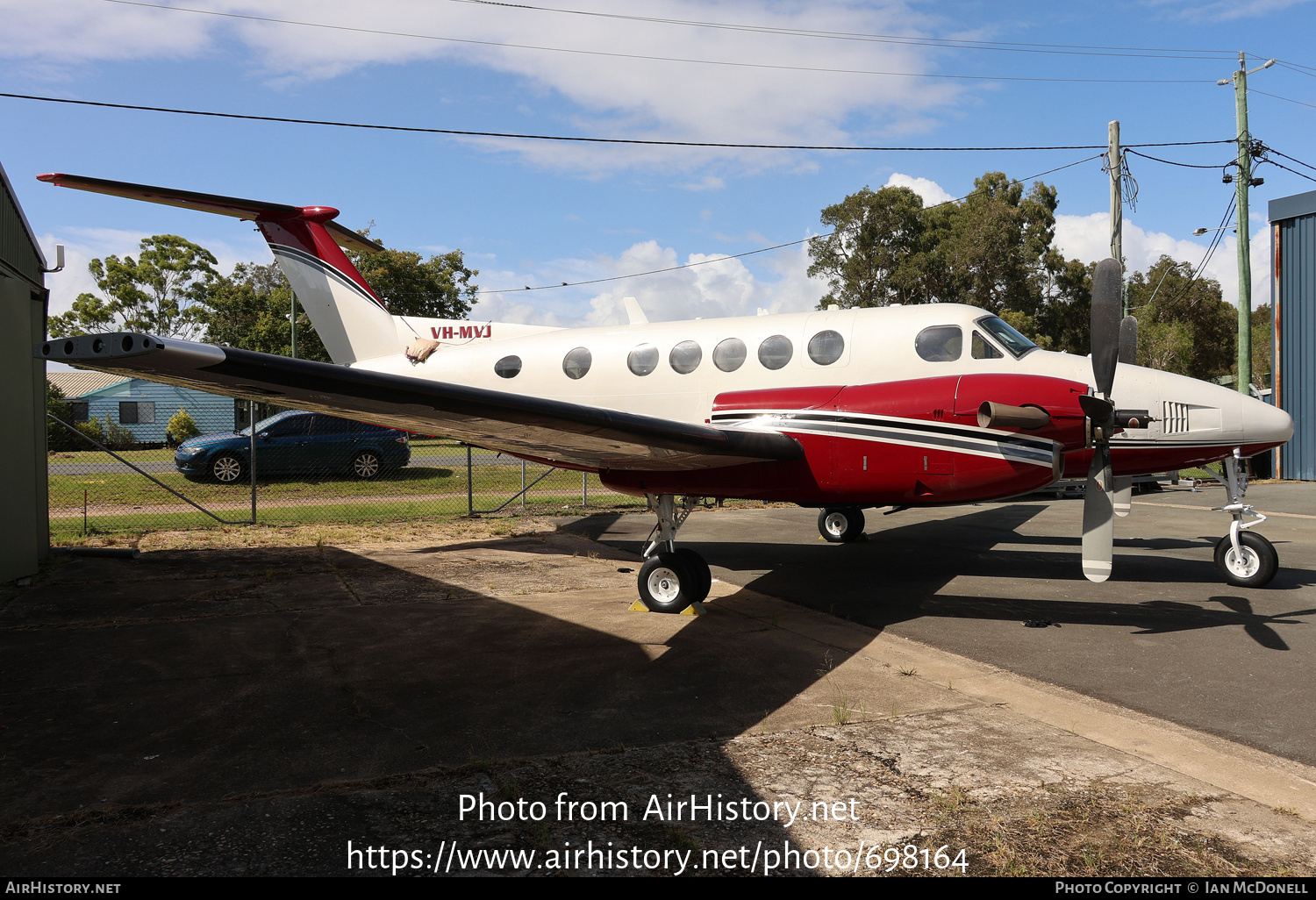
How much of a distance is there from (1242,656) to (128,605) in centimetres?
1056

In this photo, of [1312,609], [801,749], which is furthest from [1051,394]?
[801,749]

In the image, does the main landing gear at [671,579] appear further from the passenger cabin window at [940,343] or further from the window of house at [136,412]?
the window of house at [136,412]

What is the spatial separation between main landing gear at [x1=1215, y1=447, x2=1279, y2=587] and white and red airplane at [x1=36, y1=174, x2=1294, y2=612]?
0.02 metres

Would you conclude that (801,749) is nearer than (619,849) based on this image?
No

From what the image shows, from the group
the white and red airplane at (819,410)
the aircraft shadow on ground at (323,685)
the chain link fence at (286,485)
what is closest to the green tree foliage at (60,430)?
the chain link fence at (286,485)

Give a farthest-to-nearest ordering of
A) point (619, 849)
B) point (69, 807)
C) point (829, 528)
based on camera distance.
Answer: point (829, 528), point (69, 807), point (619, 849)

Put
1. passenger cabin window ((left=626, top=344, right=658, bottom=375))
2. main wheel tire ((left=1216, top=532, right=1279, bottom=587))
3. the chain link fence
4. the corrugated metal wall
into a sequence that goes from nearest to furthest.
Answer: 1. main wheel tire ((left=1216, top=532, right=1279, bottom=587))
2. passenger cabin window ((left=626, top=344, right=658, bottom=375))
3. the chain link fence
4. the corrugated metal wall

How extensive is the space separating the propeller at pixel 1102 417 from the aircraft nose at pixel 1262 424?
2199 millimetres

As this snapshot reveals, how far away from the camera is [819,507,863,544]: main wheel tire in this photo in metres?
12.3

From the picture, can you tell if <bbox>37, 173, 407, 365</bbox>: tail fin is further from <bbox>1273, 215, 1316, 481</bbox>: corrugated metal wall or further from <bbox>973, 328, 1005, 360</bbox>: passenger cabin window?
<bbox>1273, 215, 1316, 481</bbox>: corrugated metal wall

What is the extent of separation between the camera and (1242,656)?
604 cm

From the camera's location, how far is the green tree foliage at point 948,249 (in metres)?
42.5

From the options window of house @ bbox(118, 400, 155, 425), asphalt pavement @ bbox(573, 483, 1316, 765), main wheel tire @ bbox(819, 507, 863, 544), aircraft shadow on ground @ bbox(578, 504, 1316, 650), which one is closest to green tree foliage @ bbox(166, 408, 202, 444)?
window of house @ bbox(118, 400, 155, 425)

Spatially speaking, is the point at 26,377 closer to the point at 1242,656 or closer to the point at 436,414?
the point at 436,414
